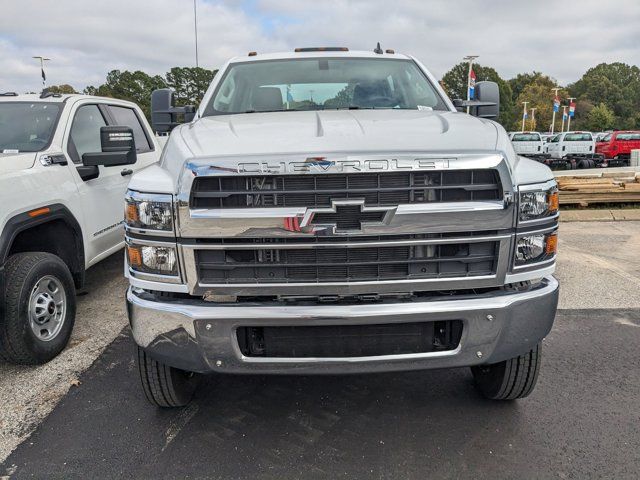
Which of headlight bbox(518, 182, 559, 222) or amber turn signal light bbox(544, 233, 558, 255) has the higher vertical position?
headlight bbox(518, 182, 559, 222)

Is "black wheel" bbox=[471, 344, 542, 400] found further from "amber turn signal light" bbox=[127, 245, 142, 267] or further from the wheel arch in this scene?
the wheel arch

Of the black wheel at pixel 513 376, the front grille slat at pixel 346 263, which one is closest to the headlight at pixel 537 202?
the front grille slat at pixel 346 263

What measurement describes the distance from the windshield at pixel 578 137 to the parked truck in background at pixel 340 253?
27617 millimetres

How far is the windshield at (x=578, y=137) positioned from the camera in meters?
26.6

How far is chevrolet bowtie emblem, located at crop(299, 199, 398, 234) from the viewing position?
2.26m

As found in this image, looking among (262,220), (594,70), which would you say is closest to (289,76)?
(262,220)

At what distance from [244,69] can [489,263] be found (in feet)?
9.00

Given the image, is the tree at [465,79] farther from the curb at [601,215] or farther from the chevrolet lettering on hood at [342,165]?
the chevrolet lettering on hood at [342,165]

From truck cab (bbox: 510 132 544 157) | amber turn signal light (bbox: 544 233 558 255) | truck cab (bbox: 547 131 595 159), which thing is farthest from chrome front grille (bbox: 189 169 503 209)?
truck cab (bbox: 547 131 595 159)

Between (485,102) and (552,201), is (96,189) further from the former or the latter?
(552,201)

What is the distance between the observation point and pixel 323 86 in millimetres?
3924

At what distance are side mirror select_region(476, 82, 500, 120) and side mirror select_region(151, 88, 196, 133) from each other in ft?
7.54

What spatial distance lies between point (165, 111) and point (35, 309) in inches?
69.0

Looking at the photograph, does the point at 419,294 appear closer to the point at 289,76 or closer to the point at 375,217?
the point at 375,217
